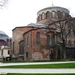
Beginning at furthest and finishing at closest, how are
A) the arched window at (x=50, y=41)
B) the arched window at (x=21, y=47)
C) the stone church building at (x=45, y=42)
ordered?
the arched window at (x=21, y=47)
the arched window at (x=50, y=41)
the stone church building at (x=45, y=42)

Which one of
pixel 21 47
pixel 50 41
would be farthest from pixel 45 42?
pixel 21 47

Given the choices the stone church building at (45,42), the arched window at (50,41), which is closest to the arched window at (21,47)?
the stone church building at (45,42)

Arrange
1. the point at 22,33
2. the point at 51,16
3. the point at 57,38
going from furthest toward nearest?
the point at 51,16, the point at 22,33, the point at 57,38

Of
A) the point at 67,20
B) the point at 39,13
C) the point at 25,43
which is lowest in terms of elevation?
the point at 25,43

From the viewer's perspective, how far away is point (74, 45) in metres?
43.1

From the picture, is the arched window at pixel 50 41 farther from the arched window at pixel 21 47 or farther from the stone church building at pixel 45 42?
the arched window at pixel 21 47

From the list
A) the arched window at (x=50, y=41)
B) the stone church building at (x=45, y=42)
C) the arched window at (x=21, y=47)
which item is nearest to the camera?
the stone church building at (x=45, y=42)

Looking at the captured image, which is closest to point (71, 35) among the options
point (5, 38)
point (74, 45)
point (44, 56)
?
point (74, 45)

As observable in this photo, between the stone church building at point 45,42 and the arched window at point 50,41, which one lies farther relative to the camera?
the arched window at point 50,41

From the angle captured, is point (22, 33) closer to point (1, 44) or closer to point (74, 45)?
point (74, 45)

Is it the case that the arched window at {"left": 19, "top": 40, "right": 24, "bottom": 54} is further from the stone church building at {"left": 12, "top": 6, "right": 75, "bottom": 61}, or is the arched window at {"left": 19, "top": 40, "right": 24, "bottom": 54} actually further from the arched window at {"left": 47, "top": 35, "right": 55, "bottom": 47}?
the arched window at {"left": 47, "top": 35, "right": 55, "bottom": 47}

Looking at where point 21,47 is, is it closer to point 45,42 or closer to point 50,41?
point 45,42

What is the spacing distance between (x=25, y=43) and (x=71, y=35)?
39.1ft

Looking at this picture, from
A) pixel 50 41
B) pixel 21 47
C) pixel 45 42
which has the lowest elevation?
pixel 21 47
